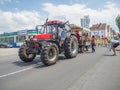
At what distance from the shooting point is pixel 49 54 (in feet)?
40.1

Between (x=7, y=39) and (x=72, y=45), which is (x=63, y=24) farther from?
(x=7, y=39)

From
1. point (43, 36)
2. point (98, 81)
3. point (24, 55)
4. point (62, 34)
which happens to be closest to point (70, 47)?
point (62, 34)

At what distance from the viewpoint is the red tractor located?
39.9ft

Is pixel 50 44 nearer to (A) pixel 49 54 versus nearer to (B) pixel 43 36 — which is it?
(A) pixel 49 54

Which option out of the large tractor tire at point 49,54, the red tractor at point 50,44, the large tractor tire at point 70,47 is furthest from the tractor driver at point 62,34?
the large tractor tire at point 49,54

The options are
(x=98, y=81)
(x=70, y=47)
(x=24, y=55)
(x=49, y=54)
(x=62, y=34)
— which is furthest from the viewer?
(x=62, y=34)

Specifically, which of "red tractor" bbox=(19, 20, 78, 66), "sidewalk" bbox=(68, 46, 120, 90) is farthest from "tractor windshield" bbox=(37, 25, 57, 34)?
"sidewalk" bbox=(68, 46, 120, 90)

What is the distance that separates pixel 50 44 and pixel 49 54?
1.85ft

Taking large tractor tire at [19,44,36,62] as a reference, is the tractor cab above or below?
above

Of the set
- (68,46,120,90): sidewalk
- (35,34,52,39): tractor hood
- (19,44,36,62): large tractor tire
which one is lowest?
(68,46,120,90): sidewalk

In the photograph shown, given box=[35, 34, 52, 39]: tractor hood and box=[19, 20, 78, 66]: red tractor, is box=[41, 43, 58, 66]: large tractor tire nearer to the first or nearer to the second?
box=[19, 20, 78, 66]: red tractor

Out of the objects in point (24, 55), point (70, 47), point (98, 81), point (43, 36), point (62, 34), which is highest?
point (62, 34)

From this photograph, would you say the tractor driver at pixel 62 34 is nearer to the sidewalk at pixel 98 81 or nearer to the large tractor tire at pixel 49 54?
the large tractor tire at pixel 49 54

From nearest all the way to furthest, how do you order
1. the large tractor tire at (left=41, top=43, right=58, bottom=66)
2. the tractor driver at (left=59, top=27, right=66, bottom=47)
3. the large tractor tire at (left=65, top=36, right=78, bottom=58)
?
the large tractor tire at (left=41, top=43, right=58, bottom=66)
the large tractor tire at (left=65, top=36, right=78, bottom=58)
the tractor driver at (left=59, top=27, right=66, bottom=47)
